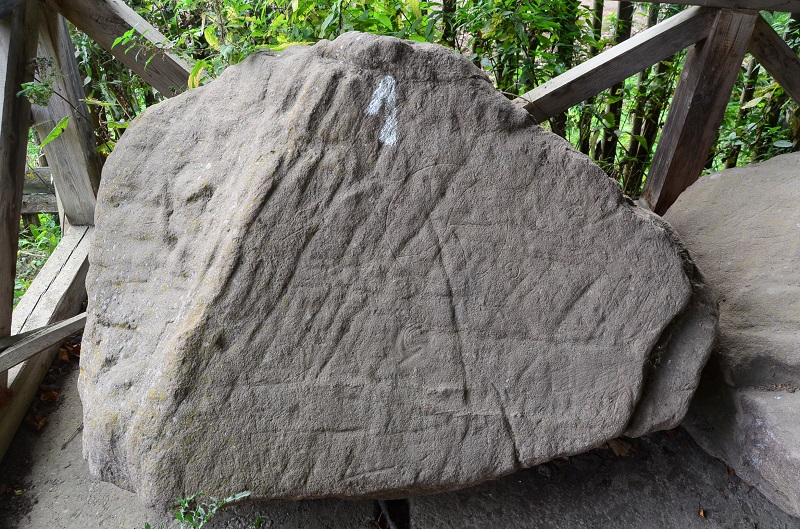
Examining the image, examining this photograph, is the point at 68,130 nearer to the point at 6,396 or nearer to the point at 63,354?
the point at 63,354

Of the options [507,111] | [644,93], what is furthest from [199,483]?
[644,93]

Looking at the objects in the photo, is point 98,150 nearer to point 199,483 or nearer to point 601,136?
point 199,483

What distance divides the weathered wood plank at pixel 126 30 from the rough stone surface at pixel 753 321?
84.1 inches

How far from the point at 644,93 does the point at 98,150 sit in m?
2.78

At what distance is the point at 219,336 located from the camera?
169cm

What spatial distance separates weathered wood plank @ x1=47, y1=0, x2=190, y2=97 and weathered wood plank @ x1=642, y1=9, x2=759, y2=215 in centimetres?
202

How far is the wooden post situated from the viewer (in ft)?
7.54

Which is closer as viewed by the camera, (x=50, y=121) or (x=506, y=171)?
(x=506, y=171)

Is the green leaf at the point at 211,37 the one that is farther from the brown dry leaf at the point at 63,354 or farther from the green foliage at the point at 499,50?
the brown dry leaf at the point at 63,354

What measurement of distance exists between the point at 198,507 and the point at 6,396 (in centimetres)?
133

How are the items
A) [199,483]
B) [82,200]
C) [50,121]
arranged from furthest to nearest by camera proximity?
[82,200] < [50,121] < [199,483]

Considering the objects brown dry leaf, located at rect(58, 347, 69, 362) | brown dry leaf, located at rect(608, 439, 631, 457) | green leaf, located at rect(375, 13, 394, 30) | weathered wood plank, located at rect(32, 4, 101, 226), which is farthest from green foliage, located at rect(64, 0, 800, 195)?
brown dry leaf, located at rect(608, 439, 631, 457)

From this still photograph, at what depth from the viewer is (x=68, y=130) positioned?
9.72ft

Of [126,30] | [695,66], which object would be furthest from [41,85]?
[695,66]
